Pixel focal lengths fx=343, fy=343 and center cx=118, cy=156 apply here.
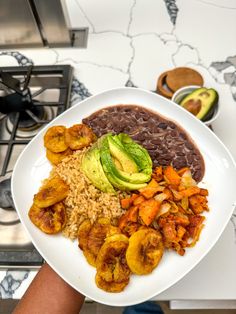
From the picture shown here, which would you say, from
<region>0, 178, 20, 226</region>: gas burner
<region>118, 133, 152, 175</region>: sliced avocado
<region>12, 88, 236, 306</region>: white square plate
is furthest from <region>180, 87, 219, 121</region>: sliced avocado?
<region>0, 178, 20, 226</region>: gas burner

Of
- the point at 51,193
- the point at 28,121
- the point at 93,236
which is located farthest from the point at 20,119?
the point at 93,236

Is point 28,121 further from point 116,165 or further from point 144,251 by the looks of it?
point 144,251

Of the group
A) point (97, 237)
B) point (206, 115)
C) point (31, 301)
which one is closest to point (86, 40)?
point (206, 115)

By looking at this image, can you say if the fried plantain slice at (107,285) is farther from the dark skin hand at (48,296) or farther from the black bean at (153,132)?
the black bean at (153,132)

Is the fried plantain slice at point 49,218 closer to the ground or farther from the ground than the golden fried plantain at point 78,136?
closer to the ground

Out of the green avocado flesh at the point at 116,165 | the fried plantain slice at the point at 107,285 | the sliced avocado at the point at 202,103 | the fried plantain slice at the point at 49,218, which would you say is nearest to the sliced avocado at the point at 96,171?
the green avocado flesh at the point at 116,165

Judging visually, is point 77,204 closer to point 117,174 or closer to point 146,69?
point 117,174
